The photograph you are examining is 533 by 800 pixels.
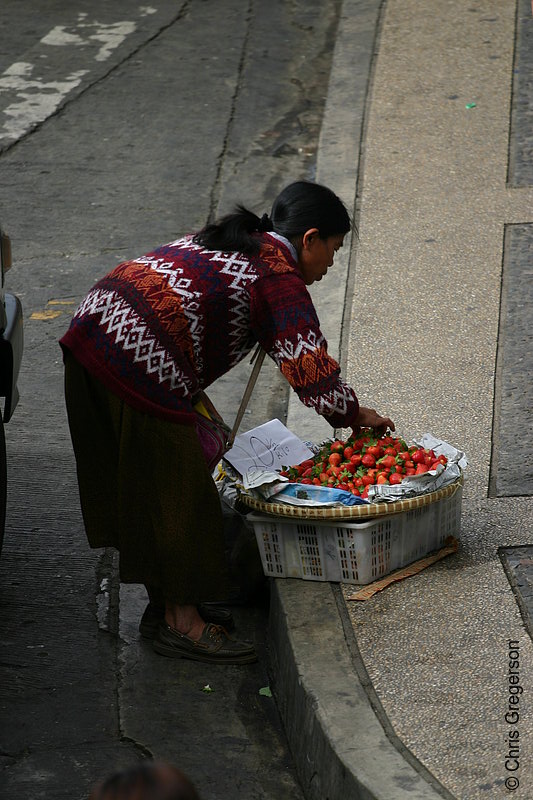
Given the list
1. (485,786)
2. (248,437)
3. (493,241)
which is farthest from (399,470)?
(493,241)

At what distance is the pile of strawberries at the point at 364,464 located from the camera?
13.1ft

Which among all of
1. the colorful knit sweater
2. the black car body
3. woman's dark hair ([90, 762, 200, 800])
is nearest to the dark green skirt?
the colorful knit sweater

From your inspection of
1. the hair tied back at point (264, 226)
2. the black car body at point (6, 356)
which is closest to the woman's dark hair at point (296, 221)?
the hair tied back at point (264, 226)

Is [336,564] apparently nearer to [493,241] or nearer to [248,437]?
[248,437]

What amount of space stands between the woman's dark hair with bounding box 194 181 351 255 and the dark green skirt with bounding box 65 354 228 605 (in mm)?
609

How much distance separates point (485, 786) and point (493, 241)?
4301mm

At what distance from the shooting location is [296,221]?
3.90 meters

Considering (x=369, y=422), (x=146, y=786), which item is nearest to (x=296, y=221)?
(x=369, y=422)

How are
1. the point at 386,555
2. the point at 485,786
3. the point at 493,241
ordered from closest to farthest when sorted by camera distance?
the point at 485,786
the point at 386,555
the point at 493,241

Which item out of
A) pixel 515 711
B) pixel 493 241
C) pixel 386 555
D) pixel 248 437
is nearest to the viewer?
pixel 515 711

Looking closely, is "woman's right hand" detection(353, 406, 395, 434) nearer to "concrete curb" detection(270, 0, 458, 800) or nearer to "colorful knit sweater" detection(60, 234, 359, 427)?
"colorful knit sweater" detection(60, 234, 359, 427)

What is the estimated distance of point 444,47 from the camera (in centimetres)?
1000

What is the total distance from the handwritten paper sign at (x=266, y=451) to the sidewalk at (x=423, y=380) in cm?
44

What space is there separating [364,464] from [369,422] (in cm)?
15
